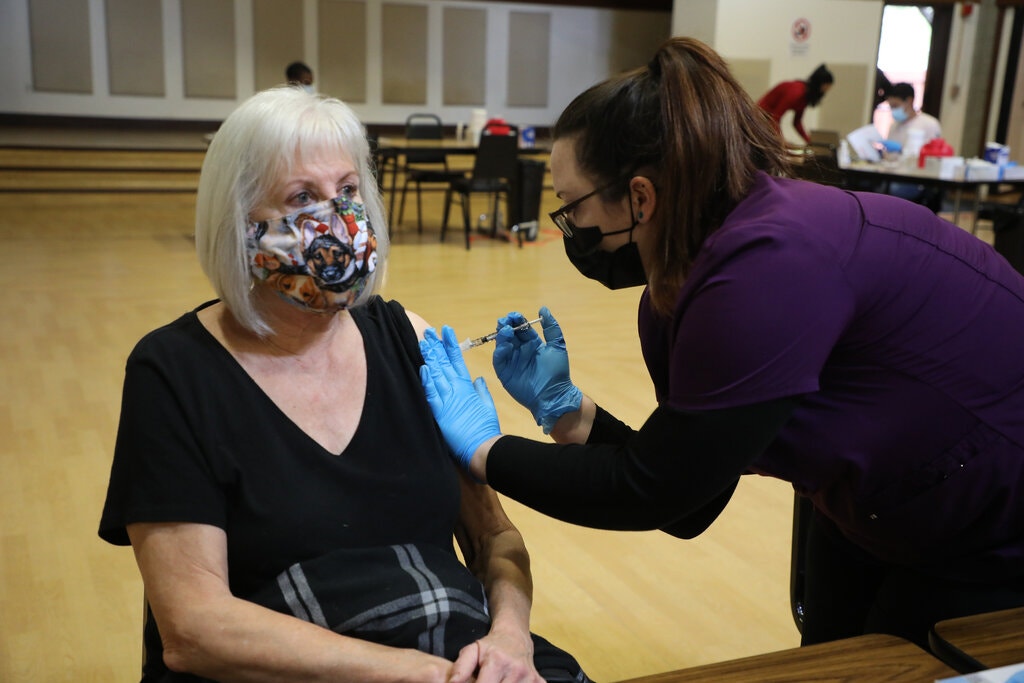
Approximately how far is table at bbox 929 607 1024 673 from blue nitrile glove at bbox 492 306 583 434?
0.66 m

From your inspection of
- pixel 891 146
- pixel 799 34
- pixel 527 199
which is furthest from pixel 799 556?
pixel 799 34

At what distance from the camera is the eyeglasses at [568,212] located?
1.25m

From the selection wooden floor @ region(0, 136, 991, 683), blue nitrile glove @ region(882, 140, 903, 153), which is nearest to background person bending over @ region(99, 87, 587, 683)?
wooden floor @ region(0, 136, 991, 683)

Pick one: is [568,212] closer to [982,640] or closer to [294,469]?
[294,469]

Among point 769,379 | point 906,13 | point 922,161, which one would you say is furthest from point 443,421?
point 906,13

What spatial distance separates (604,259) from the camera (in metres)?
1.39

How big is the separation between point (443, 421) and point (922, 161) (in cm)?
707

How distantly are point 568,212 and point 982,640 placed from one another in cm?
73

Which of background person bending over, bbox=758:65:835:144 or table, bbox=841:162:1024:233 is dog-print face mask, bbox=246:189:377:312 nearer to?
table, bbox=841:162:1024:233

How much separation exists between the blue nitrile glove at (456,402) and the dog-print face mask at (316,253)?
0.54 feet

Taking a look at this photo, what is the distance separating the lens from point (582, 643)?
230cm

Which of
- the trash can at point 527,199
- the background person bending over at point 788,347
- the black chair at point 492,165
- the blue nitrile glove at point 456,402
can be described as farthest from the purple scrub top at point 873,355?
the trash can at point 527,199

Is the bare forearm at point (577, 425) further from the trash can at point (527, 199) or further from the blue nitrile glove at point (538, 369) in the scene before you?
the trash can at point (527, 199)

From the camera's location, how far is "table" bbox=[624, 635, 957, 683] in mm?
990
